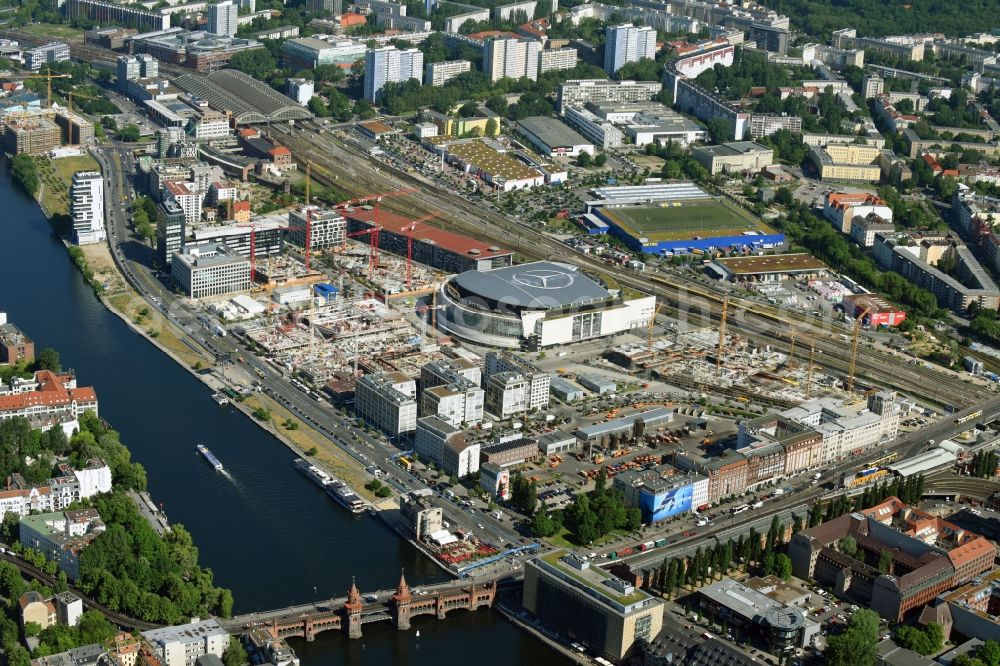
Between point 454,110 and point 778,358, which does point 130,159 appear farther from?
point 778,358

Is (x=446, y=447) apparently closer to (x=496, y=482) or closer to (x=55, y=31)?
(x=496, y=482)

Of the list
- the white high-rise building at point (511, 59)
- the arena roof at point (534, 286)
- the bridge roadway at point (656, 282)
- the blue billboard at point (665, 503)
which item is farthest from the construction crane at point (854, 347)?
the white high-rise building at point (511, 59)

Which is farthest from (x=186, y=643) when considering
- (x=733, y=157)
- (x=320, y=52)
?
(x=320, y=52)

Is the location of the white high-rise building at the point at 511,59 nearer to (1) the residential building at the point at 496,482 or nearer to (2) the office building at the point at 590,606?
(1) the residential building at the point at 496,482

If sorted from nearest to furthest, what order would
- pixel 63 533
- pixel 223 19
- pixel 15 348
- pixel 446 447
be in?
pixel 63 533
pixel 446 447
pixel 15 348
pixel 223 19

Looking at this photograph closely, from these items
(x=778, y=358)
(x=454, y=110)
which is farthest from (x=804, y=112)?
(x=778, y=358)

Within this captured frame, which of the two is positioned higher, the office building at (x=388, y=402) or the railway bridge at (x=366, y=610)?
the office building at (x=388, y=402)
